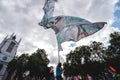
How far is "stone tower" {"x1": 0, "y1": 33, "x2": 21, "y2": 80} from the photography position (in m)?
53.1

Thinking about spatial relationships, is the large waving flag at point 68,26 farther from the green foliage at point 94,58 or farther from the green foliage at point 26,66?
the green foliage at point 26,66

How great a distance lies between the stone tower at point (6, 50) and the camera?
5308cm

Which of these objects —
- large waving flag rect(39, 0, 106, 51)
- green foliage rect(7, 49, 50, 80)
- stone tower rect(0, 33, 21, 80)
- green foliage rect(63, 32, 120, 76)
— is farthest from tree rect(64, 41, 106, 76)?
large waving flag rect(39, 0, 106, 51)

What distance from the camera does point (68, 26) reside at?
43.7ft

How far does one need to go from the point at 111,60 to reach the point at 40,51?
3272 cm

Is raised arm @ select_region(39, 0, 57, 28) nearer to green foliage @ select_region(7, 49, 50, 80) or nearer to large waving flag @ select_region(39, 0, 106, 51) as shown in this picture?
large waving flag @ select_region(39, 0, 106, 51)

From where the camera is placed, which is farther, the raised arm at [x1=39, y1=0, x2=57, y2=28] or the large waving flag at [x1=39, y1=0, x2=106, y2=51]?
the raised arm at [x1=39, y1=0, x2=57, y2=28]

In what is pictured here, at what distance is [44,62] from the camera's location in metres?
65.1

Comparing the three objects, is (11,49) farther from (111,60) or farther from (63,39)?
(63,39)

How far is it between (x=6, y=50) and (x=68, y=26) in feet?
154

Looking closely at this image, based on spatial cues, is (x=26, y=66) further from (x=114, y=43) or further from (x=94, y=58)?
(x=114, y=43)

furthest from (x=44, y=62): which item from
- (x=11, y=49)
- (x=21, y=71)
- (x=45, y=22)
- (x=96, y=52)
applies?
(x=45, y=22)

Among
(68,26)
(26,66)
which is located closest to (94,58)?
(26,66)

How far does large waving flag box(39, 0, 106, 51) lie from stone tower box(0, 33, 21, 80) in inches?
1753
